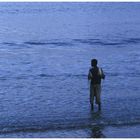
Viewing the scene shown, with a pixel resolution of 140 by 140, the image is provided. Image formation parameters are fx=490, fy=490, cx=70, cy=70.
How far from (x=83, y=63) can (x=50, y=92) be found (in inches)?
403

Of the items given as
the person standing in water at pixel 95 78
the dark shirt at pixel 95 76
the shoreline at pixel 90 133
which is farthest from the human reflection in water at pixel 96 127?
the dark shirt at pixel 95 76

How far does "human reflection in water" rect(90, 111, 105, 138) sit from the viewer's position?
12812 millimetres

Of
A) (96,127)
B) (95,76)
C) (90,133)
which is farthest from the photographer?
(95,76)

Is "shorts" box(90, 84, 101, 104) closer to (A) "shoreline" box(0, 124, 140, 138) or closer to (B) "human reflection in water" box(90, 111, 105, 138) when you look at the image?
(B) "human reflection in water" box(90, 111, 105, 138)

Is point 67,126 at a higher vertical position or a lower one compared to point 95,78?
lower

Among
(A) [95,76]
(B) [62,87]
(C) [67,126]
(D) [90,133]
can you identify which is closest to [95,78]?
(A) [95,76]

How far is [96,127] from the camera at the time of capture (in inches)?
546

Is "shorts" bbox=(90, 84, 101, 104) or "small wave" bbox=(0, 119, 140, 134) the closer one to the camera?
"small wave" bbox=(0, 119, 140, 134)

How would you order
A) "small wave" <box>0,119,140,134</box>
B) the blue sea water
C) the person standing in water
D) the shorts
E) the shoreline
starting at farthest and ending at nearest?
the shorts, the blue sea water, the person standing in water, "small wave" <box>0,119,140,134</box>, the shoreline

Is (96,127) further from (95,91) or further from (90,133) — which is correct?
(95,91)

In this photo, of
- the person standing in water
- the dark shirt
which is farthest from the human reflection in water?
the dark shirt

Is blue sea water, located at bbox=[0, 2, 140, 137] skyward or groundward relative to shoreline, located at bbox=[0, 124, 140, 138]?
skyward

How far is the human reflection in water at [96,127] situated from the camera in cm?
1281

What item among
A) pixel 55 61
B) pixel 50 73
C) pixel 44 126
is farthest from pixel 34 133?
pixel 55 61
